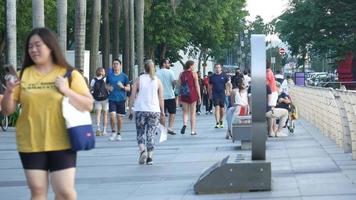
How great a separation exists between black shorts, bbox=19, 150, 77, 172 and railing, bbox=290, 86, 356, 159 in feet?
25.5

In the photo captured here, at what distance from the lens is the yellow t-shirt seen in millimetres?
6477

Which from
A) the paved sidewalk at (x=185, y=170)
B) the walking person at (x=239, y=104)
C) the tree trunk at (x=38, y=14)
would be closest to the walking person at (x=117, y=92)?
the paved sidewalk at (x=185, y=170)

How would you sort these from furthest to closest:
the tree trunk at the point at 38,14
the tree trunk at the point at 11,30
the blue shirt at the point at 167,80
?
the tree trunk at the point at 11,30 → the tree trunk at the point at 38,14 → the blue shirt at the point at 167,80

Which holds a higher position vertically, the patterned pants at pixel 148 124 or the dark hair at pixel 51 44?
the dark hair at pixel 51 44

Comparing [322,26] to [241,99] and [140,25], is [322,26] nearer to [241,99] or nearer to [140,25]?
[140,25]

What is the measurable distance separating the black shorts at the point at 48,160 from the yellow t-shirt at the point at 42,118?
4 cm

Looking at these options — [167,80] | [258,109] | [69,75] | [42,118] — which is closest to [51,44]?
[69,75]

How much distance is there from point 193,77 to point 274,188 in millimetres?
10890

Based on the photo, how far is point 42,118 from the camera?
255 inches

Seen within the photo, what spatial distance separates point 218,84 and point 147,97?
10871 mm

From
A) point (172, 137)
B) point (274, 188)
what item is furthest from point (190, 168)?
point (172, 137)

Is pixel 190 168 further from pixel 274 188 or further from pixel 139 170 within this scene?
pixel 274 188

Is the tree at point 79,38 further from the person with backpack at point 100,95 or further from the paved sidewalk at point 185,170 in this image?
the paved sidewalk at point 185,170

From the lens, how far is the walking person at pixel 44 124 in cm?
648
